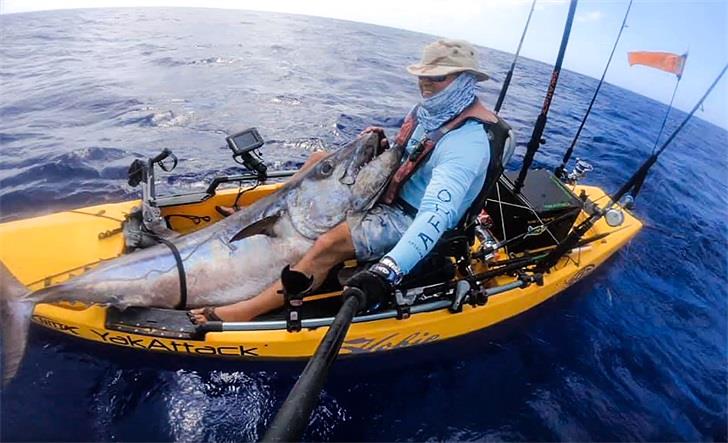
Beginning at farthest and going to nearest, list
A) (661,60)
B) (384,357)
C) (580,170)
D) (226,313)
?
(580,170)
(661,60)
(384,357)
(226,313)

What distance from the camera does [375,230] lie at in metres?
3.71

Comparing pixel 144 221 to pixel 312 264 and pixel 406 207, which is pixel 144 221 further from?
pixel 406 207

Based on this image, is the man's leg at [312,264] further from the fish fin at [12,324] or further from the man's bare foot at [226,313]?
the fish fin at [12,324]

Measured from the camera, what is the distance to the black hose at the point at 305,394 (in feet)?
4.02

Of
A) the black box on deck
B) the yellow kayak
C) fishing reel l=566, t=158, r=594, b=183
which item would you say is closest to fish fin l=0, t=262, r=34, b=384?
the yellow kayak

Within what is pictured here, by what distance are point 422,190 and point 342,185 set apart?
0.75 m

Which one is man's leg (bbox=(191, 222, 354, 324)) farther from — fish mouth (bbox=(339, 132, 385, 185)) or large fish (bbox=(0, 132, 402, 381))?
fish mouth (bbox=(339, 132, 385, 185))

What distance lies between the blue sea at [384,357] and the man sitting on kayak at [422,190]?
0.90m

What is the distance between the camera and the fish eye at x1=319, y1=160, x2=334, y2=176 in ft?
12.5

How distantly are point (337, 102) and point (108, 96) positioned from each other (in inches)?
284

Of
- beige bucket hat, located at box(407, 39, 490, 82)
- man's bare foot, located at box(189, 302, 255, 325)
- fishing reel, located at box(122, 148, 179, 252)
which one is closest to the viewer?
beige bucket hat, located at box(407, 39, 490, 82)

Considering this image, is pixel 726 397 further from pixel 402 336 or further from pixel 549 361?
pixel 402 336

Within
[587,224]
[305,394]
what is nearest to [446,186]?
[305,394]

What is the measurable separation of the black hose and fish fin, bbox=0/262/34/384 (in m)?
2.95
